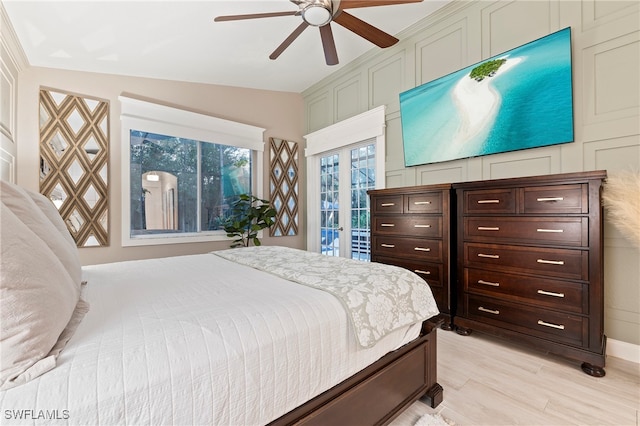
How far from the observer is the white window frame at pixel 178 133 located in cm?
309

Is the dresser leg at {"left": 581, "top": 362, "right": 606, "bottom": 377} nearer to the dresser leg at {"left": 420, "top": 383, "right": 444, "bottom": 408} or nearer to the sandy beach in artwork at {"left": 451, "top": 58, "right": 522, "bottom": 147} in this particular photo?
the dresser leg at {"left": 420, "top": 383, "right": 444, "bottom": 408}

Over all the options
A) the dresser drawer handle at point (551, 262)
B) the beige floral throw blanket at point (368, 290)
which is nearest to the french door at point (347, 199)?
the dresser drawer handle at point (551, 262)

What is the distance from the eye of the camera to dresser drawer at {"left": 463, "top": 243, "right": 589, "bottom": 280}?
1778 millimetres

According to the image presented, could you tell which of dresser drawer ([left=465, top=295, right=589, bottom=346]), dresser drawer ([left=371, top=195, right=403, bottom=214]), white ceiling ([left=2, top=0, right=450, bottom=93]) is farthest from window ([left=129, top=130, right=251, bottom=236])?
dresser drawer ([left=465, top=295, right=589, bottom=346])

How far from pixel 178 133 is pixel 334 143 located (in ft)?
6.70

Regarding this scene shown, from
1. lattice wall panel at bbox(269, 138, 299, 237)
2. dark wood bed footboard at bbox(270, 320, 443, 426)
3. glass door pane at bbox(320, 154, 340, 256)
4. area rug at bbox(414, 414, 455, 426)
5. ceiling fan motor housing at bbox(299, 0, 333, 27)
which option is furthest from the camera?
lattice wall panel at bbox(269, 138, 299, 237)

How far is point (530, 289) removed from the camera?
1.96m

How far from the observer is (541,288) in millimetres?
1908

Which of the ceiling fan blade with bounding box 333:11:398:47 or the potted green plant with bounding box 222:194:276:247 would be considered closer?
the ceiling fan blade with bounding box 333:11:398:47

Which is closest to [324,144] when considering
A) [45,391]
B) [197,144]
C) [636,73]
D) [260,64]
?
[260,64]

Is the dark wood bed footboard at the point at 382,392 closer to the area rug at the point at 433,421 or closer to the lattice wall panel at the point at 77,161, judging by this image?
the area rug at the point at 433,421

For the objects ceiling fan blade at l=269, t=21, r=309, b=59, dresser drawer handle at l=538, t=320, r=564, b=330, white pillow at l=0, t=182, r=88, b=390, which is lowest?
dresser drawer handle at l=538, t=320, r=564, b=330

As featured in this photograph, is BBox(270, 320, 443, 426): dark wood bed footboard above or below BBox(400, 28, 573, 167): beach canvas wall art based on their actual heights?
below

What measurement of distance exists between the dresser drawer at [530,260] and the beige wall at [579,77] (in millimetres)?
467
